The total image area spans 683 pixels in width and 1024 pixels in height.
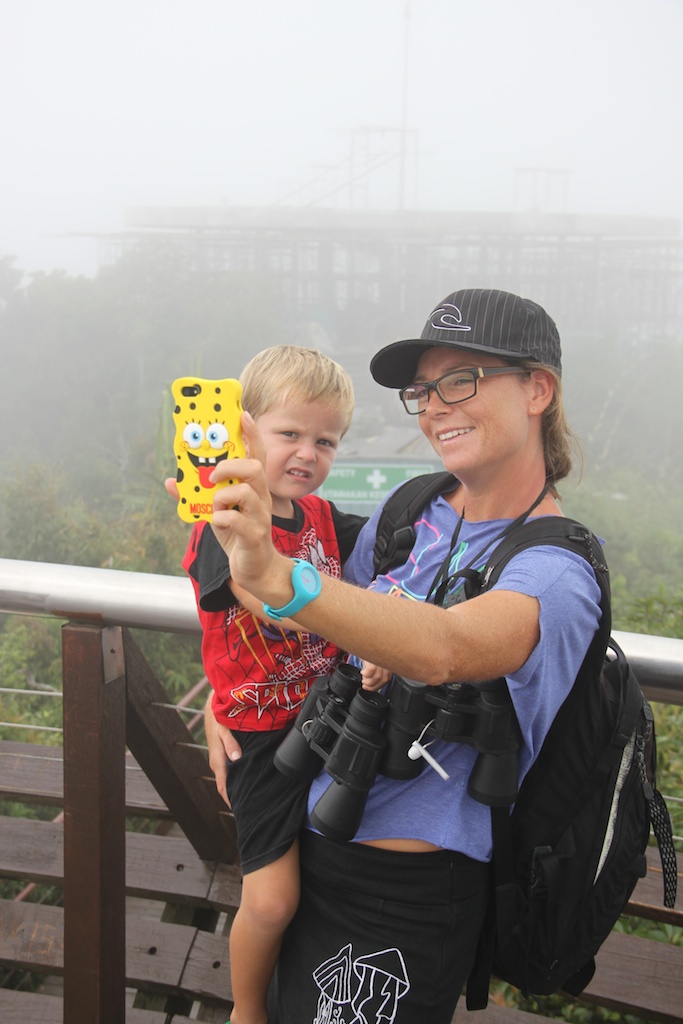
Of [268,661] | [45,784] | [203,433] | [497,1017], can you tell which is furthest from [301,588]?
[45,784]

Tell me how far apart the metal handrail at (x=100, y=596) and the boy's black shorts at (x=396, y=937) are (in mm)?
380

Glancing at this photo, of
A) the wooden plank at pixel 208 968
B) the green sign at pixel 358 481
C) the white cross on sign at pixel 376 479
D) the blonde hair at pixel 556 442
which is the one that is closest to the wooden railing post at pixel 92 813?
the wooden plank at pixel 208 968

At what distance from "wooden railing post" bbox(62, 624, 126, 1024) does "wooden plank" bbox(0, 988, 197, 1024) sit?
0.72ft

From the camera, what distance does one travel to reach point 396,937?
0.99 meters

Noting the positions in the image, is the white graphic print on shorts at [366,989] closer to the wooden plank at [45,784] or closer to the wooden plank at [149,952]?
the wooden plank at [149,952]

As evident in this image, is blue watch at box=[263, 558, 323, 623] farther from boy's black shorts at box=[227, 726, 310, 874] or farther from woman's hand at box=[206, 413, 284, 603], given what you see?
boy's black shorts at box=[227, 726, 310, 874]

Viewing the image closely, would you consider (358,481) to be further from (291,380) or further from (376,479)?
(291,380)

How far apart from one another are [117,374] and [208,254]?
2.92 meters

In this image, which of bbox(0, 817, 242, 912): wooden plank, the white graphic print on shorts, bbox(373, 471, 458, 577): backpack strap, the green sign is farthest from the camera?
the green sign

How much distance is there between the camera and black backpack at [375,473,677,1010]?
0.95 metres

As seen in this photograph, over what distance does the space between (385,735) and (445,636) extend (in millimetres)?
241

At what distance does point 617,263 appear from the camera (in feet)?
51.7

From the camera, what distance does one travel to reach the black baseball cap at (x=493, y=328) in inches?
39.9

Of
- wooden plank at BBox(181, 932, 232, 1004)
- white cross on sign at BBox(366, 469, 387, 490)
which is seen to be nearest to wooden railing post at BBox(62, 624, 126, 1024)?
wooden plank at BBox(181, 932, 232, 1004)
